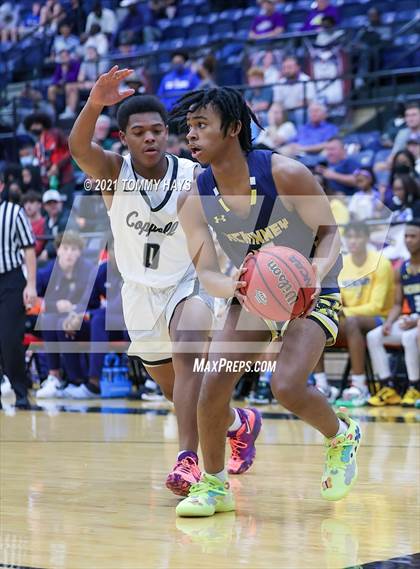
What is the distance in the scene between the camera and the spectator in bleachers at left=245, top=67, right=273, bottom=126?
13672 mm

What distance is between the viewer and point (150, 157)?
535cm

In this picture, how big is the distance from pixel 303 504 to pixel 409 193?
602 cm

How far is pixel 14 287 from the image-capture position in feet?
31.4

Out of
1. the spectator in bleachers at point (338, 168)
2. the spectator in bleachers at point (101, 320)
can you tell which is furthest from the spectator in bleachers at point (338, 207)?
the spectator in bleachers at point (101, 320)

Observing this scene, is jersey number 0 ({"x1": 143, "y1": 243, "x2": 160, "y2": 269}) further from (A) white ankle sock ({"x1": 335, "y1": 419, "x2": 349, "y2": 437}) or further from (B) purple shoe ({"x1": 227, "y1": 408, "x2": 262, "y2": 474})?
(A) white ankle sock ({"x1": 335, "y1": 419, "x2": 349, "y2": 437})

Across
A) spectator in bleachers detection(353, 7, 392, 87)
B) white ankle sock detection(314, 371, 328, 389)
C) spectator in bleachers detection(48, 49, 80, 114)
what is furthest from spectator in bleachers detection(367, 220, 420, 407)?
spectator in bleachers detection(48, 49, 80, 114)

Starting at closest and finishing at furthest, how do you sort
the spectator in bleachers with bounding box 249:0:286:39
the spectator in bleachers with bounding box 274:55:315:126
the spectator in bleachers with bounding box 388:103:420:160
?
the spectator in bleachers with bounding box 388:103:420:160 → the spectator in bleachers with bounding box 274:55:315:126 → the spectator in bleachers with bounding box 249:0:286:39

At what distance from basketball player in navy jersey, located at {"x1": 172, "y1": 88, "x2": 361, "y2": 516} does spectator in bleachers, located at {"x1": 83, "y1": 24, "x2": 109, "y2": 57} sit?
42.6ft

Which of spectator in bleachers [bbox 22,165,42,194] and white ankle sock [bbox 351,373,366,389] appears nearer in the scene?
white ankle sock [bbox 351,373,366,389]

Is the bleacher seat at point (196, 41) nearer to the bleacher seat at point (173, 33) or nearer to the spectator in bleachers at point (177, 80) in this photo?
the bleacher seat at point (173, 33)

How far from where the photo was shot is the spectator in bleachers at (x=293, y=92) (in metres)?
13.6

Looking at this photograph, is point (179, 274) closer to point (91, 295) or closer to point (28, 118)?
point (91, 295)

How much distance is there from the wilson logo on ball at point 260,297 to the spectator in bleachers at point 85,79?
1189cm

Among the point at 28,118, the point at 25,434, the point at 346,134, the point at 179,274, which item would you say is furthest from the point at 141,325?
the point at 28,118
